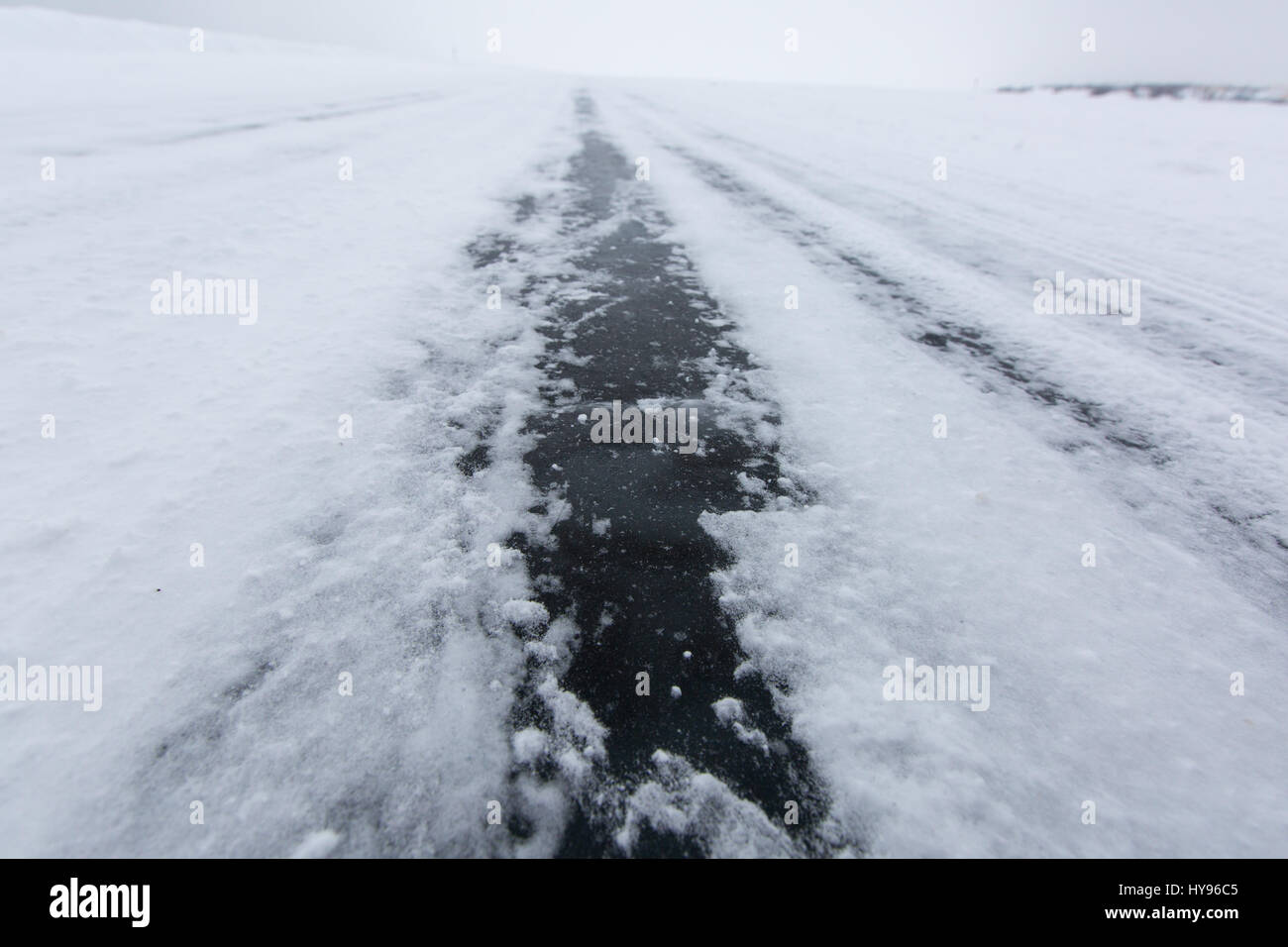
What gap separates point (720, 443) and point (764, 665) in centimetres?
101

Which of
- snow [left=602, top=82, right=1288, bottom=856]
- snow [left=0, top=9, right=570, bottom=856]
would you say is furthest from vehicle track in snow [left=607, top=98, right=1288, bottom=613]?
snow [left=0, top=9, right=570, bottom=856]

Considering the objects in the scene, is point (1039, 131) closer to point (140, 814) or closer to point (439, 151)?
point (439, 151)

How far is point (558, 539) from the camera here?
189cm

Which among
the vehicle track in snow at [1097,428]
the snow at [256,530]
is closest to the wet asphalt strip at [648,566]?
the snow at [256,530]

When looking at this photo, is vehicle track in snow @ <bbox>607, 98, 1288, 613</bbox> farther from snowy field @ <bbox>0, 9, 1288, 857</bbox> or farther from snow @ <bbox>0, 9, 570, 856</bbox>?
snow @ <bbox>0, 9, 570, 856</bbox>

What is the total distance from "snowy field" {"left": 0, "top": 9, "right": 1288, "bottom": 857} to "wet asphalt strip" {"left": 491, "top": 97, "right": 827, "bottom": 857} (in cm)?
3

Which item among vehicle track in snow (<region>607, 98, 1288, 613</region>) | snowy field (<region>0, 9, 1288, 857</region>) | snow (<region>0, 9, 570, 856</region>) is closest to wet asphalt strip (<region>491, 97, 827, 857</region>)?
snowy field (<region>0, 9, 1288, 857</region>)

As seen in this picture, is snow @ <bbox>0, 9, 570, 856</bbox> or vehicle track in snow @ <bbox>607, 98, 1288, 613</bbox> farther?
vehicle track in snow @ <bbox>607, 98, 1288, 613</bbox>

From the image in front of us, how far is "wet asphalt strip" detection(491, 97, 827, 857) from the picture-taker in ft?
4.28

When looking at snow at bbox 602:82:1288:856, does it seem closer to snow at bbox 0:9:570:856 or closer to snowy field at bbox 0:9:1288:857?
snowy field at bbox 0:9:1288:857

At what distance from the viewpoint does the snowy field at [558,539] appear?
1.26 m

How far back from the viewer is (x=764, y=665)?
5.02ft

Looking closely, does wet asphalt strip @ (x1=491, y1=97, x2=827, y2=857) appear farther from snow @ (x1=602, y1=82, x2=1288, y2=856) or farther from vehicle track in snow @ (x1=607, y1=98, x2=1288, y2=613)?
vehicle track in snow @ (x1=607, y1=98, x2=1288, y2=613)

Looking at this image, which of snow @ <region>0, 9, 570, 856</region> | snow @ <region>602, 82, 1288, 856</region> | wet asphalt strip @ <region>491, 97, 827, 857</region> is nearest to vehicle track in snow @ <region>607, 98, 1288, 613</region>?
snow @ <region>602, 82, 1288, 856</region>
